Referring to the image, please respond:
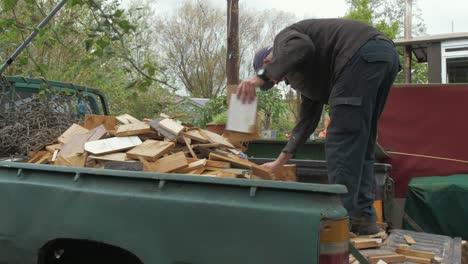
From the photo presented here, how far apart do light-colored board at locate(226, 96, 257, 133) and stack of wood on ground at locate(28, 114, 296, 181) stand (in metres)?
0.29

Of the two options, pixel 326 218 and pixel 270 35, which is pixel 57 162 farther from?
pixel 270 35

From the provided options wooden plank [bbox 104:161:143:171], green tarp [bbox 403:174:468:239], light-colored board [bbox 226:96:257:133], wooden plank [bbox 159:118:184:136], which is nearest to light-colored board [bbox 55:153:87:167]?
wooden plank [bbox 104:161:143:171]

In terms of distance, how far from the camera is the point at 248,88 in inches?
105

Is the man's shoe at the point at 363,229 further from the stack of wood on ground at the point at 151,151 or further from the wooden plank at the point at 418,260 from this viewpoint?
the stack of wood on ground at the point at 151,151

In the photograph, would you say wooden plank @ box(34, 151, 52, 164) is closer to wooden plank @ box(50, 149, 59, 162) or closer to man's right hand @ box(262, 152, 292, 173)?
wooden plank @ box(50, 149, 59, 162)

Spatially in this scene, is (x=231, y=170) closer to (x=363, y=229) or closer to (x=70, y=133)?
(x=363, y=229)

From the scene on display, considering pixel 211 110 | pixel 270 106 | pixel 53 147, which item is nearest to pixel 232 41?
pixel 211 110

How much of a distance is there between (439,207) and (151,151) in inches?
86.2

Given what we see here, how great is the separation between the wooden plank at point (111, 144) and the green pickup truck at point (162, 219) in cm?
59

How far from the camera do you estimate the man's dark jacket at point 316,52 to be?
2.71 m

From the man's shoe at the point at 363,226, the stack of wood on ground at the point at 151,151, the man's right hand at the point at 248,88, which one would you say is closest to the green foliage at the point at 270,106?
the stack of wood on ground at the point at 151,151

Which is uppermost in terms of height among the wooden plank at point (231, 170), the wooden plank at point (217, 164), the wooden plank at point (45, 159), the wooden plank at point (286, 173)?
the wooden plank at point (45, 159)

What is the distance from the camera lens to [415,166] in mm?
4359

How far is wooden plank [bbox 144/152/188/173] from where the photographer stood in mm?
2816
